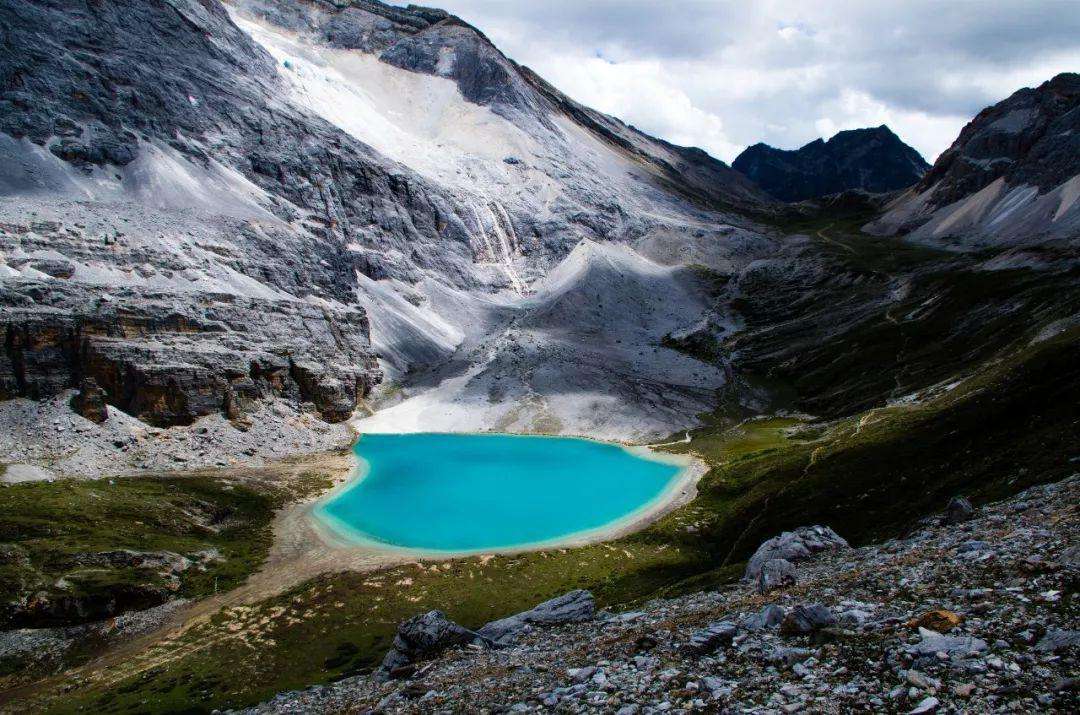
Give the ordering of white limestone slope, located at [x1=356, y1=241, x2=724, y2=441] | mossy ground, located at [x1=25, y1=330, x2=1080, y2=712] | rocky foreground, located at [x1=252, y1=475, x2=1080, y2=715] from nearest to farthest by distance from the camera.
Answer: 1. rocky foreground, located at [x1=252, y1=475, x2=1080, y2=715]
2. mossy ground, located at [x1=25, y1=330, x2=1080, y2=712]
3. white limestone slope, located at [x1=356, y1=241, x2=724, y2=441]

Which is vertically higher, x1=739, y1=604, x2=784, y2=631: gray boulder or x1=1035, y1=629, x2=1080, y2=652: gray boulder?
x1=1035, y1=629, x2=1080, y2=652: gray boulder

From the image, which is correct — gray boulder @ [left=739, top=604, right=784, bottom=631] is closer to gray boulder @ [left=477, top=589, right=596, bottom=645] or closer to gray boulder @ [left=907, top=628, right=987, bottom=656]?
gray boulder @ [left=907, top=628, right=987, bottom=656]

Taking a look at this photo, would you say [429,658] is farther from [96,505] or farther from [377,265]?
[377,265]

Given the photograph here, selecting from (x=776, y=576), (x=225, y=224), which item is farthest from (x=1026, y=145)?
(x=776, y=576)

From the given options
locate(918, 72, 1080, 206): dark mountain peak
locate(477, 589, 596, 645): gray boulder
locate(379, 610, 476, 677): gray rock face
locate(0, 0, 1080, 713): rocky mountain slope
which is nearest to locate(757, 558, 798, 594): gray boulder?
locate(0, 0, 1080, 713): rocky mountain slope

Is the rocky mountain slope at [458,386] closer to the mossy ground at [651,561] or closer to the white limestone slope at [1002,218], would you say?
the mossy ground at [651,561]

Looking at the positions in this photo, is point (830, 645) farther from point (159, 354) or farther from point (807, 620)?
point (159, 354)

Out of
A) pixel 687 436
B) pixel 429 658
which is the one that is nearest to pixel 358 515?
pixel 429 658

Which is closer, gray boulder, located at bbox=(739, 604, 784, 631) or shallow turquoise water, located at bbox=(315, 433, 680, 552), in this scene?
gray boulder, located at bbox=(739, 604, 784, 631)
